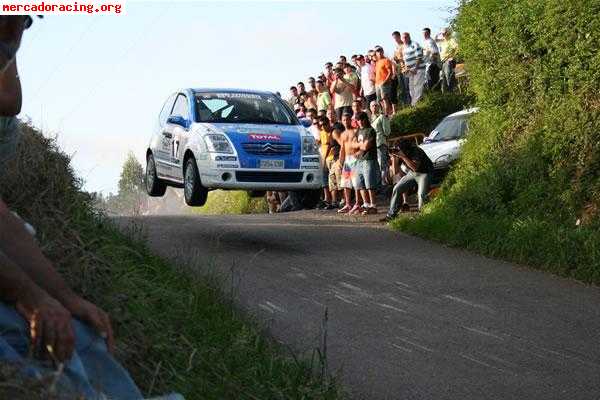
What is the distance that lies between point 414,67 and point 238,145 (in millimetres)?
12157

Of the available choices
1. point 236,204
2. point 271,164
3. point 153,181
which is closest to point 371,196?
point 271,164

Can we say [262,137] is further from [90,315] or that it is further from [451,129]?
[90,315]

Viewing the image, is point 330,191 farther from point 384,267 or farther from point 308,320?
point 308,320

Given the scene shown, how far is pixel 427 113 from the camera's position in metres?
30.8

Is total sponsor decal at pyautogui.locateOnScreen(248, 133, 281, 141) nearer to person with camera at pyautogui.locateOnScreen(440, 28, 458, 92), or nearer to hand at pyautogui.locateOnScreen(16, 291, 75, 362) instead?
person with camera at pyautogui.locateOnScreen(440, 28, 458, 92)

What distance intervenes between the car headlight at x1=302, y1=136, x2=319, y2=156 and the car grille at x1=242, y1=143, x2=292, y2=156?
0.26m

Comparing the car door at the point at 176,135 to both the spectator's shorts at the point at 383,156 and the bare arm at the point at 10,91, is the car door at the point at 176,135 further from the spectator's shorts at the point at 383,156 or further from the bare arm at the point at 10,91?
the bare arm at the point at 10,91

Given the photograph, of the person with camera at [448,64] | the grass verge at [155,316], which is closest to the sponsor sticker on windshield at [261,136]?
the grass verge at [155,316]

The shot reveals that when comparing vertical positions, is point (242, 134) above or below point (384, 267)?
above

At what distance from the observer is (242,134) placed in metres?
18.8

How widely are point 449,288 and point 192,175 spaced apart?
779cm

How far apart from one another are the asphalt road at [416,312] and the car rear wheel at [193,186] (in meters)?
2.06

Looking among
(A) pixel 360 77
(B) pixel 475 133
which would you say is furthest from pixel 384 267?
(A) pixel 360 77

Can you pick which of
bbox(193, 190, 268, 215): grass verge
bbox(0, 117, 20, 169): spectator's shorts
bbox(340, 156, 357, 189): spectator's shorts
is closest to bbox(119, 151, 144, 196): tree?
bbox(193, 190, 268, 215): grass verge
